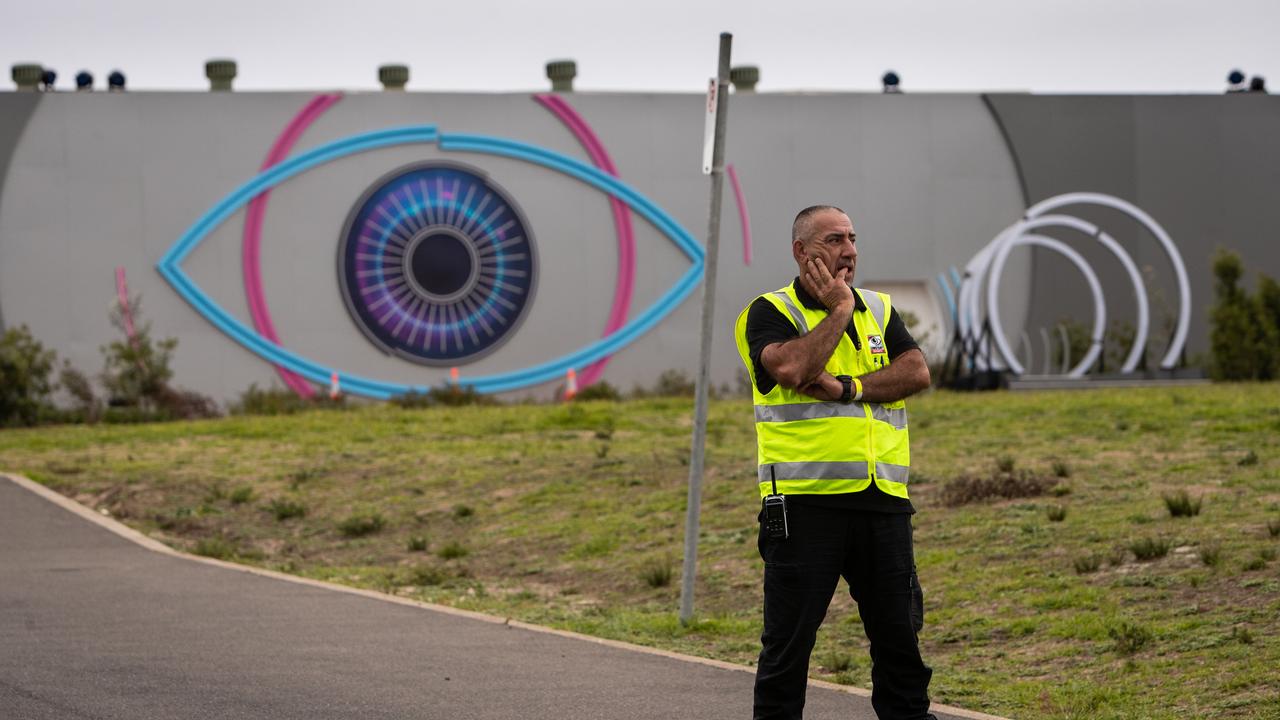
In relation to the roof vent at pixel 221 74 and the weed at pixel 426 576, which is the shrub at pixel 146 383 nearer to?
the roof vent at pixel 221 74

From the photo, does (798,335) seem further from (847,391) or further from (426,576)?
(426,576)

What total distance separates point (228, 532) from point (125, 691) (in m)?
8.02

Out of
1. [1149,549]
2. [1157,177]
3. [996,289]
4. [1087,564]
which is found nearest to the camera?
[1149,549]

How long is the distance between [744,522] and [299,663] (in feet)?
18.6

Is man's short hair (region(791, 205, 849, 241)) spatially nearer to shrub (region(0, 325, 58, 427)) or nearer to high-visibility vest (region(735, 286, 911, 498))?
high-visibility vest (region(735, 286, 911, 498))

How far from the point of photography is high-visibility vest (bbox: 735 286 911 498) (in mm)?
5965

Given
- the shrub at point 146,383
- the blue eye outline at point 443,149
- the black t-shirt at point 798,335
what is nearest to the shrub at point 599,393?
the blue eye outline at point 443,149

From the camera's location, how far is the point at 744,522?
14.3 meters

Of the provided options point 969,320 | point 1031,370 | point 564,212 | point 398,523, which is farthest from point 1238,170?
point 398,523

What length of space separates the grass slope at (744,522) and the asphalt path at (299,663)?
0.75 meters

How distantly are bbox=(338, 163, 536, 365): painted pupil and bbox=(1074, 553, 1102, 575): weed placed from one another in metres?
21.0

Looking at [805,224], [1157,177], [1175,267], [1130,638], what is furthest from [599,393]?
[805,224]

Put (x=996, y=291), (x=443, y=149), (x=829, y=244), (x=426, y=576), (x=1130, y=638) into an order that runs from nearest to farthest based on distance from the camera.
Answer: (x=829, y=244)
(x=1130, y=638)
(x=426, y=576)
(x=996, y=291)
(x=443, y=149)

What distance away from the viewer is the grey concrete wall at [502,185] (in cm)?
3039
